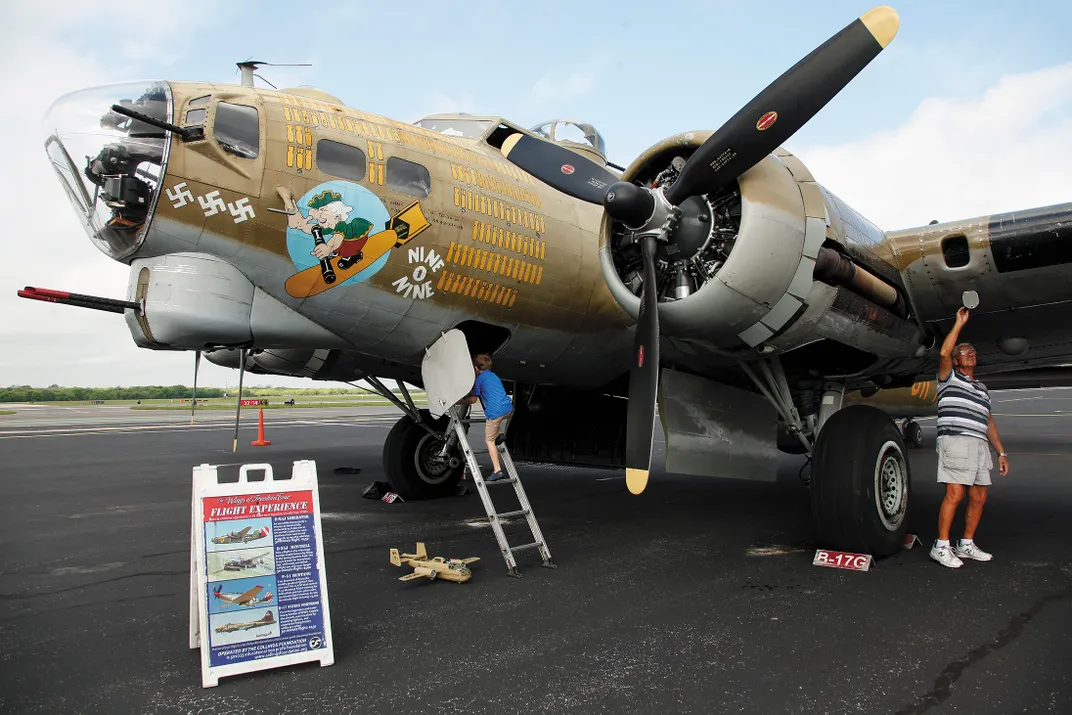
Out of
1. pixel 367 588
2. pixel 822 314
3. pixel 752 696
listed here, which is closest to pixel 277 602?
pixel 367 588

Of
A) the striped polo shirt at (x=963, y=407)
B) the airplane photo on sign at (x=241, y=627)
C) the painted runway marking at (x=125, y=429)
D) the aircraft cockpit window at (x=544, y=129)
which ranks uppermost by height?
the aircraft cockpit window at (x=544, y=129)

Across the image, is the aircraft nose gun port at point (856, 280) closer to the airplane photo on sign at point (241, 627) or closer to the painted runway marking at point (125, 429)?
the airplane photo on sign at point (241, 627)

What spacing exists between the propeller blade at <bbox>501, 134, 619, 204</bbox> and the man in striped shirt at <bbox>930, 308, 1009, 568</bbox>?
10.5 feet

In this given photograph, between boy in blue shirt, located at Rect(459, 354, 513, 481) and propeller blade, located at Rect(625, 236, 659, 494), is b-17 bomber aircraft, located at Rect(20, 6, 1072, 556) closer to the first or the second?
propeller blade, located at Rect(625, 236, 659, 494)

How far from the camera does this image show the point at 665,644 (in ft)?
12.6

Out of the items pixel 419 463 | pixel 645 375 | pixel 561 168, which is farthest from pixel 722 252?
pixel 419 463

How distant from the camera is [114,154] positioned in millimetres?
4914

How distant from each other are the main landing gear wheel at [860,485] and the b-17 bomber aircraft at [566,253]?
0.02 metres

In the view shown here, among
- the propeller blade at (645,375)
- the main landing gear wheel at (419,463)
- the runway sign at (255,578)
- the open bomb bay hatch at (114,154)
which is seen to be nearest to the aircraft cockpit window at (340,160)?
the open bomb bay hatch at (114,154)

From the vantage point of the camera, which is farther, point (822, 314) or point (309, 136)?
point (822, 314)

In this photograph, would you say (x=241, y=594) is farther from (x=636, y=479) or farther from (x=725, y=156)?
(x=725, y=156)

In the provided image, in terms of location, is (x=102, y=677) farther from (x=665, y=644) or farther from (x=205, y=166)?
(x=205, y=166)

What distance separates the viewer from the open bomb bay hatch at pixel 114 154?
490 cm

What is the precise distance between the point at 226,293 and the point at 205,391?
2873 inches
